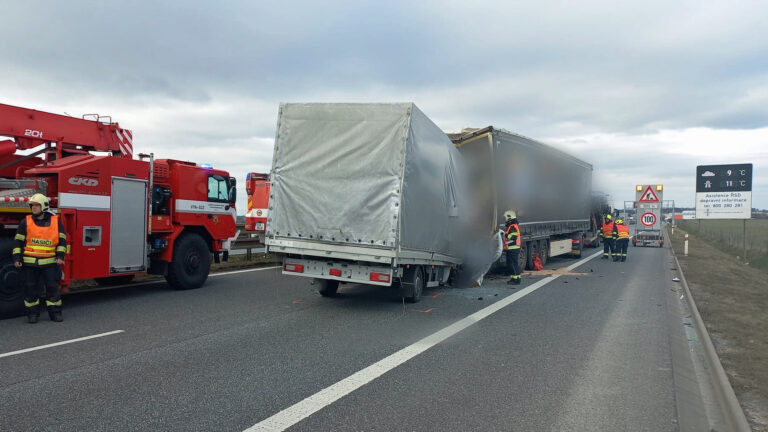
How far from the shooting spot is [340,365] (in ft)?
17.8

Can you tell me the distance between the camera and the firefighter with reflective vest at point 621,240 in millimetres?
18438

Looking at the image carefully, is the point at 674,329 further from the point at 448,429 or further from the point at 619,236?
→ the point at 619,236

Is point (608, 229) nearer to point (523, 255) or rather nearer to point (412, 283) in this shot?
point (523, 255)

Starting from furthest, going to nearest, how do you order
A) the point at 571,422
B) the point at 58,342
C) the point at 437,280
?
the point at 437,280 < the point at 58,342 < the point at 571,422

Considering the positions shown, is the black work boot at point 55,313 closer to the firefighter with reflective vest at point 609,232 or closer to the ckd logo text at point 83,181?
the ckd logo text at point 83,181

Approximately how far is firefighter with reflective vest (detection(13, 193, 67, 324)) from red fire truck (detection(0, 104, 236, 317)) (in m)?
0.42

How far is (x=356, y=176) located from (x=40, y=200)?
4.47 meters

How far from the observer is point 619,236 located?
731 inches

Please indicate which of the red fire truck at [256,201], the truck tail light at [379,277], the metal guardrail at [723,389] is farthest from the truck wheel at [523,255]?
the red fire truck at [256,201]

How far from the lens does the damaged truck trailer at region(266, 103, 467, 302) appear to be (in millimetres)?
7918

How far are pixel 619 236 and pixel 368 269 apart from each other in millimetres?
13622

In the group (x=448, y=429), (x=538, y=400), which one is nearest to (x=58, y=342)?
(x=448, y=429)

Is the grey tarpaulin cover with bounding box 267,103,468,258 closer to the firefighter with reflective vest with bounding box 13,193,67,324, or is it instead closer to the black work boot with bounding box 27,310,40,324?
the firefighter with reflective vest with bounding box 13,193,67,324

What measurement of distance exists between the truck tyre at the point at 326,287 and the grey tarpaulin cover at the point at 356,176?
1.36 m
